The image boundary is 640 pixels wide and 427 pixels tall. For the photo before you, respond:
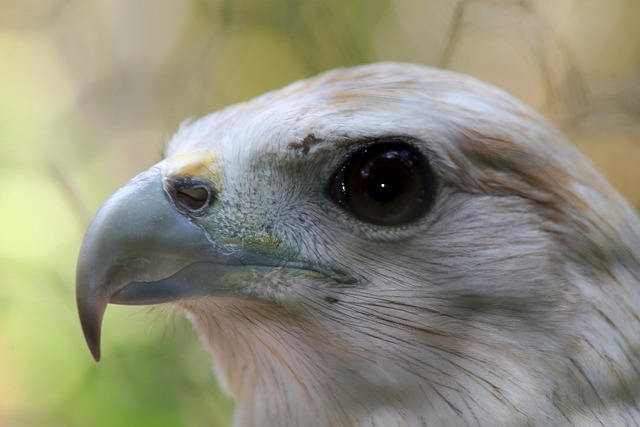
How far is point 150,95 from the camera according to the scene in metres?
2.17

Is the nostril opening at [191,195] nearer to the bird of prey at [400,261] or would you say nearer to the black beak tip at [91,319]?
the bird of prey at [400,261]

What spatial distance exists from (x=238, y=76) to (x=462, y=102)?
3.38ft

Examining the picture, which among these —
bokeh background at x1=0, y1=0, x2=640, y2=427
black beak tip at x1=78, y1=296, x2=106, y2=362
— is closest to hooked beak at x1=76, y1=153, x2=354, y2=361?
black beak tip at x1=78, y1=296, x2=106, y2=362

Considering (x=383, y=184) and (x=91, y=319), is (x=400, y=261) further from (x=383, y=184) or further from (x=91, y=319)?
(x=91, y=319)

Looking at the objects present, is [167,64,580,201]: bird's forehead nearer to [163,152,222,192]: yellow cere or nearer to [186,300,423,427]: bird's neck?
[163,152,222,192]: yellow cere

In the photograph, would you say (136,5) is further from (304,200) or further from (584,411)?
(584,411)

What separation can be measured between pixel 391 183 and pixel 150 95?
4.44ft

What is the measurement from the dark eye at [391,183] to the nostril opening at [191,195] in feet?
0.67

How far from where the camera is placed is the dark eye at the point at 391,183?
1006 mm

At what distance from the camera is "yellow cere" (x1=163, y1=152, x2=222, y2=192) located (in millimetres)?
1033

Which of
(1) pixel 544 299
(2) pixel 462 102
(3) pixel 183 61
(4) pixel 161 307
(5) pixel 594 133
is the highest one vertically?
(5) pixel 594 133

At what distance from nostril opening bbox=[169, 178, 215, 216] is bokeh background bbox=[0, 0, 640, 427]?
770 millimetres

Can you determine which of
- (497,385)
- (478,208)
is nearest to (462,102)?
(478,208)

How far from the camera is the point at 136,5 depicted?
7.07 ft
